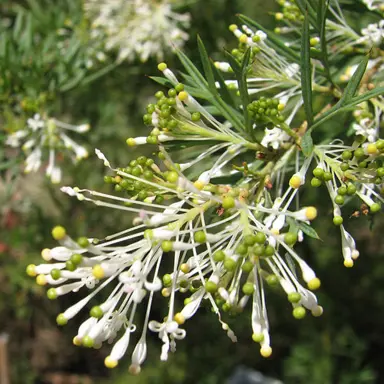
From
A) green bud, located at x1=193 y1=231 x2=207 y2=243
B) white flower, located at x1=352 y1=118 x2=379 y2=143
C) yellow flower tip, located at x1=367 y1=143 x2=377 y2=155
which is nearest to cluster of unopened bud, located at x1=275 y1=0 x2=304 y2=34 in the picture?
white flower, located at x1=352 y1=118 x2=379 y2=143

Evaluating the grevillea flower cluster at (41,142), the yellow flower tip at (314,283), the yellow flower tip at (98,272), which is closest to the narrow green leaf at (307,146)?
the yellow flower tip at (314,283)

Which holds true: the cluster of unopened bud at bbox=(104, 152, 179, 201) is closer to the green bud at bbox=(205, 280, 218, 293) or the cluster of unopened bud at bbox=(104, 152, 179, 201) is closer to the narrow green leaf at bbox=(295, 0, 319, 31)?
the green bud at bbox=(205, 280, 218, 293)

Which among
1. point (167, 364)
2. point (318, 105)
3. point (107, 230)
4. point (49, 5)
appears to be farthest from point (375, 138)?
point (167, 364)

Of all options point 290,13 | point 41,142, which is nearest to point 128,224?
point 41,142

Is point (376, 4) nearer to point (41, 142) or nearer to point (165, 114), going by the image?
point (165, 114)

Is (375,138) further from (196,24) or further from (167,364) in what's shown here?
(167,364)
